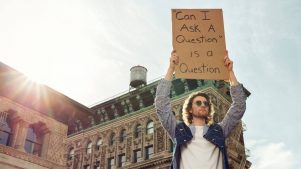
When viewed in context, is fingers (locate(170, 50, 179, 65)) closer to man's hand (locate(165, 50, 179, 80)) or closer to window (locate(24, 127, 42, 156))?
man's hand (locate(165, 50, 179, 80))

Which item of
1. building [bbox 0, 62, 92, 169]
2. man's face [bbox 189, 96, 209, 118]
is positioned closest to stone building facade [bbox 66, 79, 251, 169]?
building [bbox 0, 62, 92, 169]

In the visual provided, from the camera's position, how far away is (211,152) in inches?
149

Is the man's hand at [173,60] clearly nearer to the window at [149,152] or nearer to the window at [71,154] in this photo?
the window at [149,152]

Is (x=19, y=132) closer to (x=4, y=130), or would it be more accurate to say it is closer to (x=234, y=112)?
(x=4, y=130)

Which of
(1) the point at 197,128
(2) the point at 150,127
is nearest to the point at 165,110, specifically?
(1) the point at 197,128

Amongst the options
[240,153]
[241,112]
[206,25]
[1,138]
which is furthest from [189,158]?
[240,153]

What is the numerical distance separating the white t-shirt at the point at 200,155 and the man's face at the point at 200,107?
228 millimetres

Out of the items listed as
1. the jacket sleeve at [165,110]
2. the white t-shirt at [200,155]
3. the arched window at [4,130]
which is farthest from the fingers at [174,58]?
the arched window at [4,130]

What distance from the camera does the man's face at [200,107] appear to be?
4062 mm

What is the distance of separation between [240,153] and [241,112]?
31.5 meters

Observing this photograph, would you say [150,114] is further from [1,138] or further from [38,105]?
[1,138]

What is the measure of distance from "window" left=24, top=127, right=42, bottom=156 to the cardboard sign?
1642 centimetres

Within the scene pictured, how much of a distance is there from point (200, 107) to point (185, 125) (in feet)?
0.86

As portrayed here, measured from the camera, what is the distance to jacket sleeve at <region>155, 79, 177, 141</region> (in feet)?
13.3
